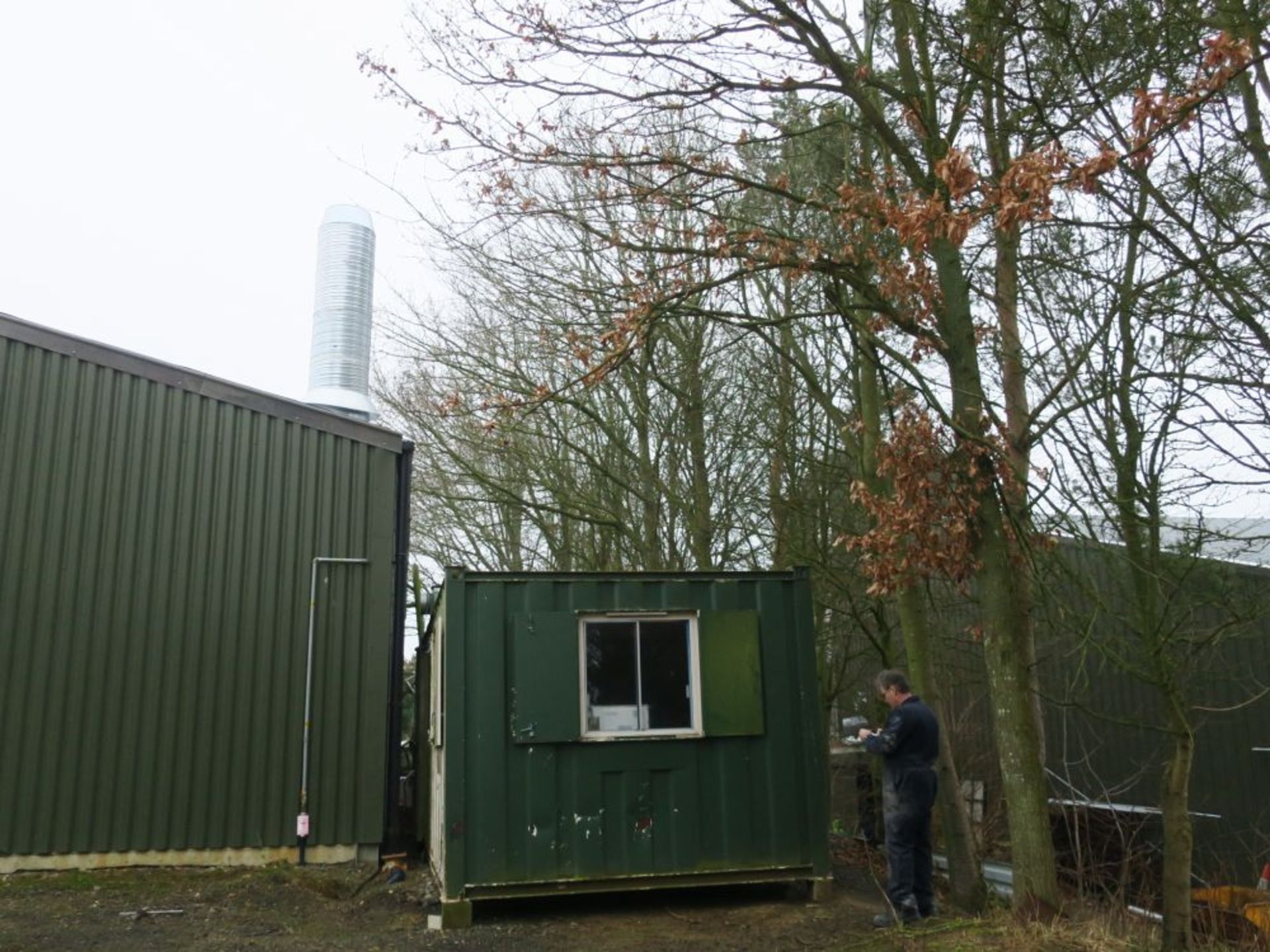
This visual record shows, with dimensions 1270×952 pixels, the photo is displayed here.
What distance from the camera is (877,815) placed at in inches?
435

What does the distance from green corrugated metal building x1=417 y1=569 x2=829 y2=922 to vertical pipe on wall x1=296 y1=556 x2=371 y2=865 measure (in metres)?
2.30

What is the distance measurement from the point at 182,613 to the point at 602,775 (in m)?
4.48

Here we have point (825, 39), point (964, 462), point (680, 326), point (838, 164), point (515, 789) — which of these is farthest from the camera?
point (680, 326)

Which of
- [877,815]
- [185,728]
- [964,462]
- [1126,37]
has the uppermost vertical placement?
[1126,37]

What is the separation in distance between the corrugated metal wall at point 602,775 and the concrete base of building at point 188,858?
2.62 m

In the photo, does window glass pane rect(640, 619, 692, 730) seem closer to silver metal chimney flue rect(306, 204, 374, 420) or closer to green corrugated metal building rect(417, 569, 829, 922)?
green corrugated metal building rect(417, 569, 829, 922)

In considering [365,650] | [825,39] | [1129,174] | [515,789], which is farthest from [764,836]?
[825,39]

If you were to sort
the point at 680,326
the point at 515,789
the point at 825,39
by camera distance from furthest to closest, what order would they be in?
the point at 680,326, the point at 515,789, the point at 825,39

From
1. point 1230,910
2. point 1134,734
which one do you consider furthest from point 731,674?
point 1134,734

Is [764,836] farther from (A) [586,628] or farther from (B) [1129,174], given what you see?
(B) [1129,174]

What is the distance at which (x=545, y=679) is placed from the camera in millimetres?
8039

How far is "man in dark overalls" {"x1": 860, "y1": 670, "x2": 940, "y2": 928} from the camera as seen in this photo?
275 inches

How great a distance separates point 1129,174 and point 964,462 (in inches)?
70.6

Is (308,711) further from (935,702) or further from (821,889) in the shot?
(935,702)
